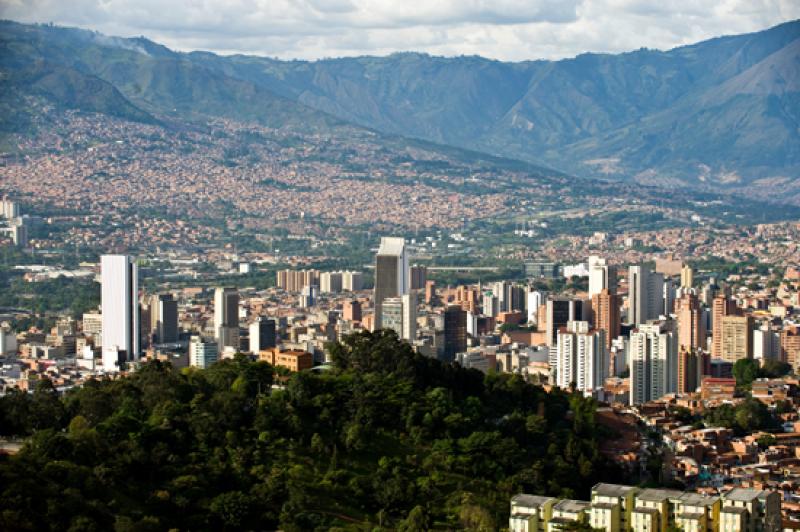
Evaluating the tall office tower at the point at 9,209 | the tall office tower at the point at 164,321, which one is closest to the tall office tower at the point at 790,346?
the tall office tower at the point at 164,321

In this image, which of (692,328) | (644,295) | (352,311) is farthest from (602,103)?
(692,328)

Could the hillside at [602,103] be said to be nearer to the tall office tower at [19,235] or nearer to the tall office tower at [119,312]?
the tall office tower at [19,235]

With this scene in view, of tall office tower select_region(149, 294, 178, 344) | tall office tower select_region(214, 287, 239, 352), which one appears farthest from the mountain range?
tall office tower select_region(149, 294, 178, 344)

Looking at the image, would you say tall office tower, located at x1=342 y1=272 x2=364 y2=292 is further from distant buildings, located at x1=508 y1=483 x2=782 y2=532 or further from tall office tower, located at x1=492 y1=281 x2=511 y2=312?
distant buildings, located at x1=508 y1=483 x2=782 y2=532

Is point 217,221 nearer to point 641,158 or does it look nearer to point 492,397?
point 492,397

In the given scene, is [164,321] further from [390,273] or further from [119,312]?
[390,273]

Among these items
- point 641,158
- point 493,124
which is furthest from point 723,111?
point 493,124

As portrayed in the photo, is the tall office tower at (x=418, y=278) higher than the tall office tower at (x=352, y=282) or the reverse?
higher
